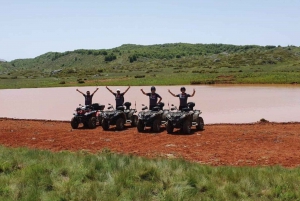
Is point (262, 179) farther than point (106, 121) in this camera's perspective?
No

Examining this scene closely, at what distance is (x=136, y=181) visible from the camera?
Answer: 26.4ft

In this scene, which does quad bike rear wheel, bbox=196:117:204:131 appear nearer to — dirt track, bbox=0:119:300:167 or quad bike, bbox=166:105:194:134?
dirt track, bbox=0:119:300:167

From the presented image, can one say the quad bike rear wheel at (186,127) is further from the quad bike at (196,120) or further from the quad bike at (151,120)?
the quad bike at (151,120)

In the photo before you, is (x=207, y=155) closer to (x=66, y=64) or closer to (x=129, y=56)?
(x=129, y=56)

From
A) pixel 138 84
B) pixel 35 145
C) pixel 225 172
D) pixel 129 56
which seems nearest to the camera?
pixel 225 172

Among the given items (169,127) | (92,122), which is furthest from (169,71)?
(169,127)

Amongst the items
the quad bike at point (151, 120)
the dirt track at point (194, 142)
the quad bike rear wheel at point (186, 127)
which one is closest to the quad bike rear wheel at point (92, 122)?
the dirt track at point (194, 142)

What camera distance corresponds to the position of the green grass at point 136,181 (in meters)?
7.39

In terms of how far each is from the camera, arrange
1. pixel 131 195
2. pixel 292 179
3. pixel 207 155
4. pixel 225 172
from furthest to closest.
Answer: pixel 207 155 < pixel 225 172 < pixel 292 179 < pixel 131 195

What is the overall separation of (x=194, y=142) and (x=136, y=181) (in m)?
6.52

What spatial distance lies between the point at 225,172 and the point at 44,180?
380 centimetres

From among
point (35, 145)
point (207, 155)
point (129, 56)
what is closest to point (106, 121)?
point (35, 145)

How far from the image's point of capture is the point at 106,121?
18.0 metres

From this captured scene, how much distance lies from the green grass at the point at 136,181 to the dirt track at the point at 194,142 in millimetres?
2277
